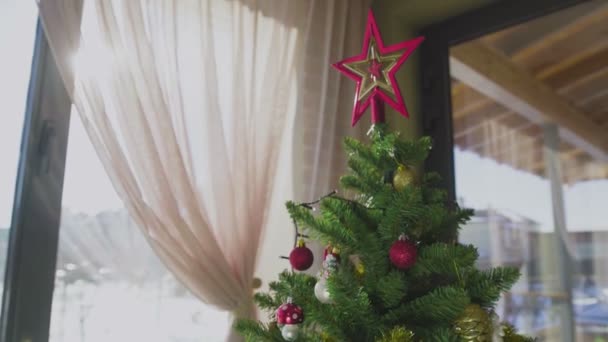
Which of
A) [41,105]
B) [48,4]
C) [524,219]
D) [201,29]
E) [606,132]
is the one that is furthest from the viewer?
[524,219]

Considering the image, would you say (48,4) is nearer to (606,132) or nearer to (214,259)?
(214,259)

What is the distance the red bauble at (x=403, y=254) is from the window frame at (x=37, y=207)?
79 centimetres

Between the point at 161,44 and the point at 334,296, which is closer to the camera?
the point at 334,296

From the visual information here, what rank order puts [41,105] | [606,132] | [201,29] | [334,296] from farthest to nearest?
[606,132]
[201,29]
[41,105]
[334,296]

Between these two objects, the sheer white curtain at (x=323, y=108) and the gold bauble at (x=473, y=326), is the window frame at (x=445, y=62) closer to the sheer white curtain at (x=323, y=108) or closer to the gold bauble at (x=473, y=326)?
the sheer white curtain at (x=323, y=108)

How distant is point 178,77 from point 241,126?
0.21 m

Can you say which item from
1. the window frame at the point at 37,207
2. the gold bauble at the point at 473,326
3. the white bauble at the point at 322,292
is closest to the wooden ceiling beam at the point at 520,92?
the gold bauble at the point at 473,326

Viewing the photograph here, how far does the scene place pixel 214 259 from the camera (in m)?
1.13

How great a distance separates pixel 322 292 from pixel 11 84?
875 millimetres

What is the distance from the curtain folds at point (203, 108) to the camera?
40.7 inches

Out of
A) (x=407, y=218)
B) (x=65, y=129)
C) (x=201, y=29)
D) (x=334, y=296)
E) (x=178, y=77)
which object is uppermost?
(x=201, y=29)

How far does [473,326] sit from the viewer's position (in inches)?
27.4

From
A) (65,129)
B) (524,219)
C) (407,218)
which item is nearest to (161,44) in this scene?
(65,129)

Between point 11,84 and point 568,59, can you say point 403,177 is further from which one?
point 568,59
